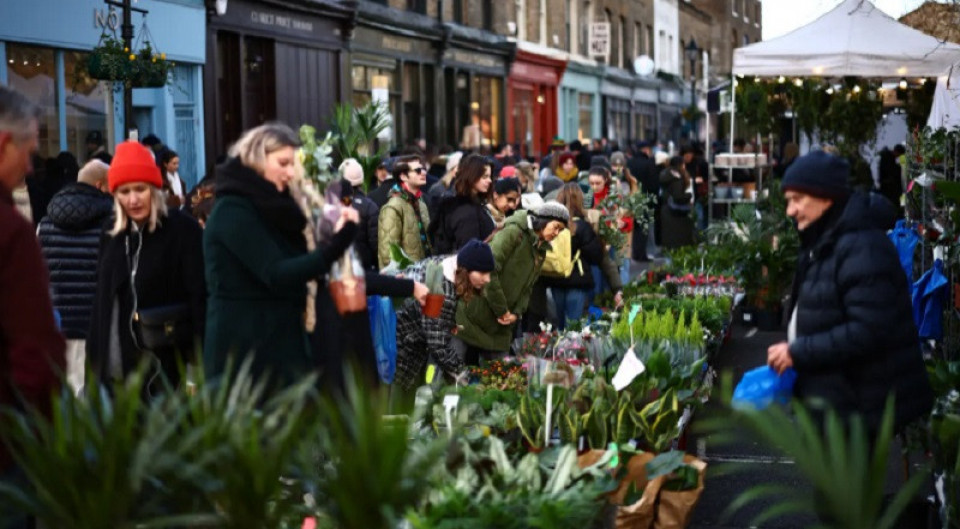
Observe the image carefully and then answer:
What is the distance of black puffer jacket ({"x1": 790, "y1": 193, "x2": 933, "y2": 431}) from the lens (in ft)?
18.2

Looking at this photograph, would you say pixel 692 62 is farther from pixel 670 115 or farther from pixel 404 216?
pixel 404 216

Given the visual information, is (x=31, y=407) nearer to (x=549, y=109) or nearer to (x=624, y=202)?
(x=624, y=202)

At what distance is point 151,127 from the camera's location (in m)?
20.2

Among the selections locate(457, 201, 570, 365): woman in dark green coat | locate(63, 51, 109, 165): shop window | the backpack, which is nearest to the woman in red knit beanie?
locate(457, 201, 570, 365): woman in dark green coat

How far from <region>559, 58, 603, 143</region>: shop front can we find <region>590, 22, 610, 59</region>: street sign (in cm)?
43

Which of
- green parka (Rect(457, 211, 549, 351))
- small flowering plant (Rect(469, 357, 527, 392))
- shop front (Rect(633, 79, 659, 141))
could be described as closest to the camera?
small flowering plant (Rect(469, 357, 527, 392))

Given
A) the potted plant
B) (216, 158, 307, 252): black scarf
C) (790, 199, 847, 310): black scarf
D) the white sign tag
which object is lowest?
the white sign tag

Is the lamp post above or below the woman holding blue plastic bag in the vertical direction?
above

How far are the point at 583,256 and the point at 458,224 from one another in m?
1.90

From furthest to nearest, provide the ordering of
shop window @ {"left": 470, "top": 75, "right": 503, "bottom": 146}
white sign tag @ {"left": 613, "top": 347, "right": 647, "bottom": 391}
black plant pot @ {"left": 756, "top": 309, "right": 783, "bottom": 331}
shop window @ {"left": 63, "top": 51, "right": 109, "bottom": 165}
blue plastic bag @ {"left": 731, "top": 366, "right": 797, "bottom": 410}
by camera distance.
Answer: shop window @ {"left": 470, "top": 75, "right": 503, "bottom": 146}, shop window @ {"left": 63, "top": 51, "right": 109, "bottom": 165}, black plant pot @ {"left": 756, "top": 309, "right": 783, "bottom": 331}, white sign tag @ {"left": 613, "top": 347, "right": 647, "bottom": 391}, blue plastic bag @ {"left": 731, "top": 366, "right": 797, "bottom": 410}

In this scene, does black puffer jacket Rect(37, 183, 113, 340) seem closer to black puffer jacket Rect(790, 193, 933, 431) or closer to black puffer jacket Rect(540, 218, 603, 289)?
black puffer jacket Rect(790, 193, 933, 431)

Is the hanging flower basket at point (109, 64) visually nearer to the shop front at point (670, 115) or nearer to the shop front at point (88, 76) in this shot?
the shop front at point (88, 76)

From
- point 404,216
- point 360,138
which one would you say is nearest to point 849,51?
point 360,138

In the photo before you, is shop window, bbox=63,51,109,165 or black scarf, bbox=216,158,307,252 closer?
black scarf, bbox=216,158,307,252
